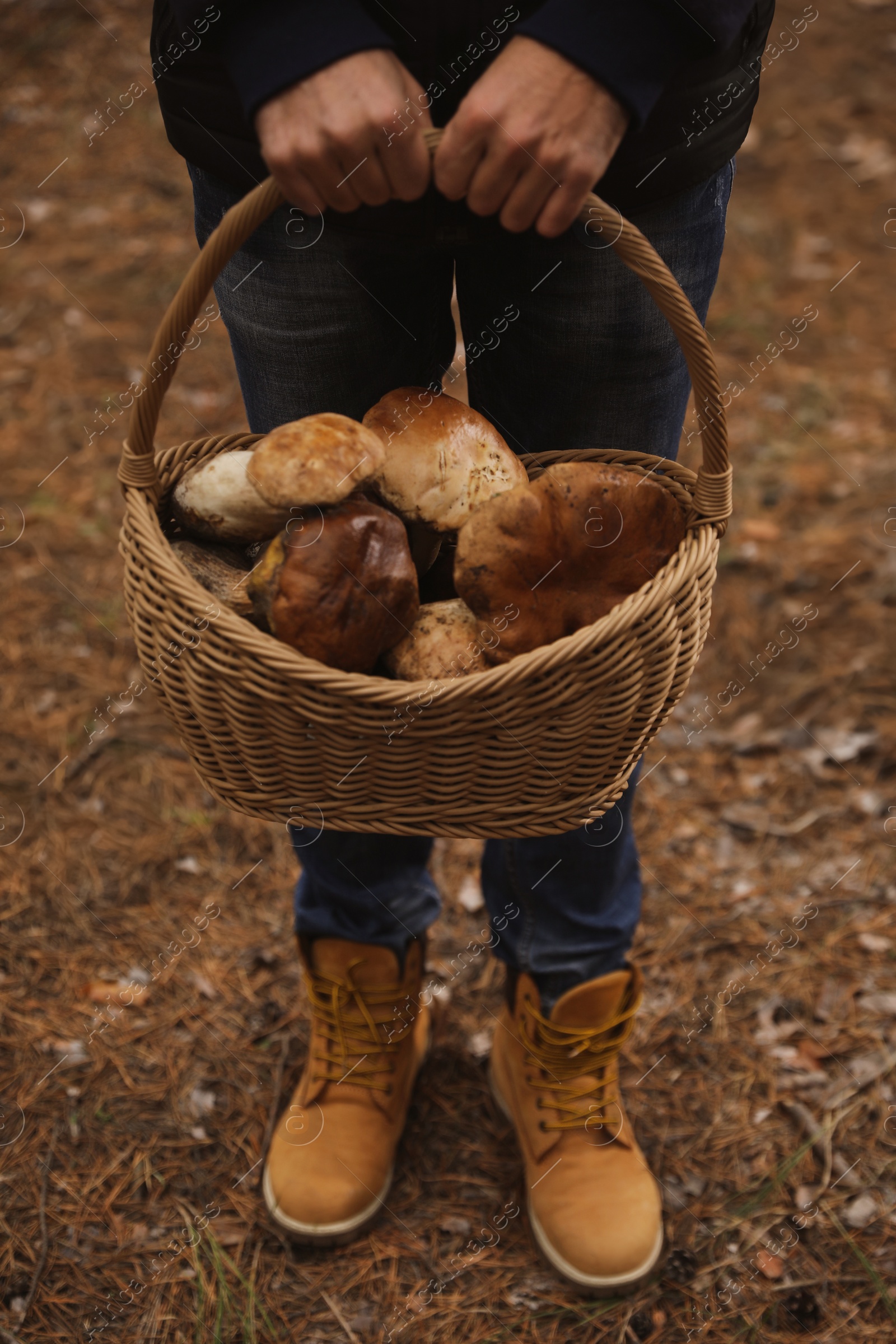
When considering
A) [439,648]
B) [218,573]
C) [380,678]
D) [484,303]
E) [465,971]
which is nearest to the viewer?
[380,678]

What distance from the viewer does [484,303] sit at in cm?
143

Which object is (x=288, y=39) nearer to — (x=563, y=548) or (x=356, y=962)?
(x=563, y=548)

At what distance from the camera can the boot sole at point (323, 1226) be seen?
168 centimetres

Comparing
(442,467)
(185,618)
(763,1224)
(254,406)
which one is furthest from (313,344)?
(763,1224)

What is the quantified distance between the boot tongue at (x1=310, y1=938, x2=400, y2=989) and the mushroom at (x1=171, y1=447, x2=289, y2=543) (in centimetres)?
82

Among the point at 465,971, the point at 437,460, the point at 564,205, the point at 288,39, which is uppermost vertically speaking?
the point at 288,39

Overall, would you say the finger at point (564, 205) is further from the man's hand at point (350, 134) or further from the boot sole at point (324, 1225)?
the boot sole at point (324, 1225)

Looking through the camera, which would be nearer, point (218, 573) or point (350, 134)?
point (350, 134)

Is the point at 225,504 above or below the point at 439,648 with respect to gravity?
above

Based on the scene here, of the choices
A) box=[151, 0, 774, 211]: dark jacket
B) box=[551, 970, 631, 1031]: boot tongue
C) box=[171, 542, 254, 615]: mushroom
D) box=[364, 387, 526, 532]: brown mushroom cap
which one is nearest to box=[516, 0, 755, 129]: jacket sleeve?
box=[151, 0, 774, 211]: dark jacket

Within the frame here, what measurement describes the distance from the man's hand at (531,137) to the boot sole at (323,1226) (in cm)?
166

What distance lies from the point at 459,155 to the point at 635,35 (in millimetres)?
232

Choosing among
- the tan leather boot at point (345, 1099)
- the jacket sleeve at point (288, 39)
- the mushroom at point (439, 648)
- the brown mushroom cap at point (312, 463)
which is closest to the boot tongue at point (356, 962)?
the tan leather boot at point (345, 1099)

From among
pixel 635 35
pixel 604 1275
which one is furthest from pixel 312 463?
pixel 604 1275
